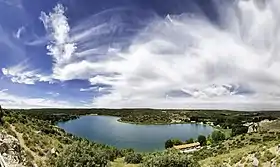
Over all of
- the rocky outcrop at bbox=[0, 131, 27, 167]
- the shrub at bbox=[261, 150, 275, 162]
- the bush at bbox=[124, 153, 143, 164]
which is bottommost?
the bush at bbox=[124, 153, 143, 164]

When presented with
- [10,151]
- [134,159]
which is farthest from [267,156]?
[10,151]

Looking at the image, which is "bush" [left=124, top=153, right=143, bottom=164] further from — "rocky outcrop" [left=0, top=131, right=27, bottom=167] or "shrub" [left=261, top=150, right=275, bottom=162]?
"rocky outcrop" [left=0, top=131, right=27, bottom=167]

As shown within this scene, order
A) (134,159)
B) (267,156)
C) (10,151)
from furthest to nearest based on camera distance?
1. (134,159)
2. (267,156)
3. (10,151)

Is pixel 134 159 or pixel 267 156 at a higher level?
pixel 267 156

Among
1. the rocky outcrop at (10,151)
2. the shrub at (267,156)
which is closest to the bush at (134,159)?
the shrub at (267,156)

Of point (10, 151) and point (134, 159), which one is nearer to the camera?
point (10, 151)

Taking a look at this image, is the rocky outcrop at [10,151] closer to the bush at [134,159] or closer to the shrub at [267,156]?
the shrub at [267,156]

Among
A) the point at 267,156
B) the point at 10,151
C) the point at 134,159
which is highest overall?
the point at 10,151

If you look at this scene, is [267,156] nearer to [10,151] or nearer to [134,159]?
[134,159]

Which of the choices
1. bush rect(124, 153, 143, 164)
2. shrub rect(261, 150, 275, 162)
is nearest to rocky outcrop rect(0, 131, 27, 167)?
shrub rect(261, 150, 275, 162)

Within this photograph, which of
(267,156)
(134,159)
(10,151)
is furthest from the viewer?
(134,159)

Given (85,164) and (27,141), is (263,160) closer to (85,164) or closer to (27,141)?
(85,164)

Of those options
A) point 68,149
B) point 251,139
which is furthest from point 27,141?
point 251,139
